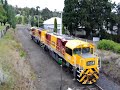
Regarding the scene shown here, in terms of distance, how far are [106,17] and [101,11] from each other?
1.60 meters

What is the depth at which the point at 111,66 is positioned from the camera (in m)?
20.9

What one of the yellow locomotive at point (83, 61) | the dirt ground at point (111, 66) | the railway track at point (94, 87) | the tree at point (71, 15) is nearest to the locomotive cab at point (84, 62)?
the yellow locomotive at point (83, 61)

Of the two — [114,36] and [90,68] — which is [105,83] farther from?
[114,36]

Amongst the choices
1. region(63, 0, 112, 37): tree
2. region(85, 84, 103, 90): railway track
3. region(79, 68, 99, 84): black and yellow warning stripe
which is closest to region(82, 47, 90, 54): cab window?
region(79, 68, 99, 84): black and yellow warning stripe

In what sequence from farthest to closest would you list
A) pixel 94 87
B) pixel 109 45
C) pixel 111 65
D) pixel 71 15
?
pixel 71 15 < pixel 109 45 < pixel 111 65 < pixel 94 87

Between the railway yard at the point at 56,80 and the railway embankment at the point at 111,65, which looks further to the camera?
the railway embankment at the point at 111,65

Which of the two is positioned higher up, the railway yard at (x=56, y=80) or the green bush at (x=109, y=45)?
the green bush at (x=109, y=45)

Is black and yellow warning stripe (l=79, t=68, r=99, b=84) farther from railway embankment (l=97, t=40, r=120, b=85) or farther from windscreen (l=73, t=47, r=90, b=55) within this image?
railway embankment (l=97, t=40, r=120, b=85)

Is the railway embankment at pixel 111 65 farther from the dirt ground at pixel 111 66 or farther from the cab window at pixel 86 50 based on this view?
the cab window at pixel 86 50

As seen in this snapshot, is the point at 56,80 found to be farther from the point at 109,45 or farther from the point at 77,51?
the point at 109,45

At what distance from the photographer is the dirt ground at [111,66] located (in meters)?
19.0

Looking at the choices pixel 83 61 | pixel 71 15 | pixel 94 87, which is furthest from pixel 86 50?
pixel 71 15

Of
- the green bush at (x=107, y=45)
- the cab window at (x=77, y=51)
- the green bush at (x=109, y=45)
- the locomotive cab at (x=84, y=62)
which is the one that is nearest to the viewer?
the locomotive cab at (x=84, y=62)

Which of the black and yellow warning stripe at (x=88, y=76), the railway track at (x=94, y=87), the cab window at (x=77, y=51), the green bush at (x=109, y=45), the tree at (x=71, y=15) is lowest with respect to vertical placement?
the railway track at (x=94, y=87)
